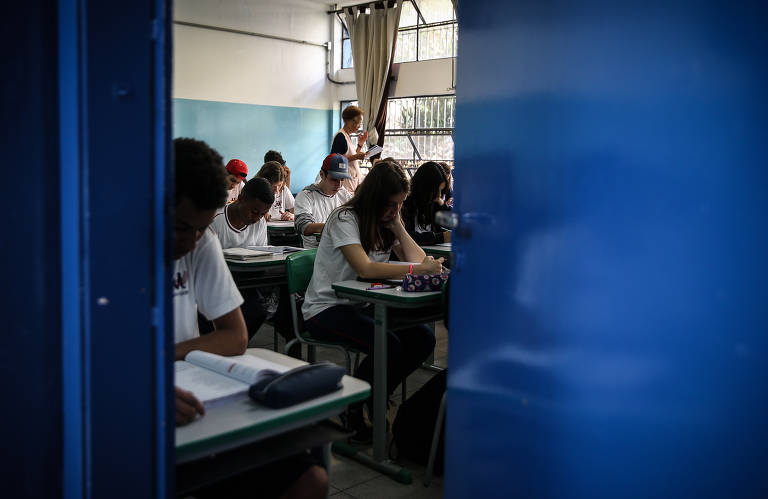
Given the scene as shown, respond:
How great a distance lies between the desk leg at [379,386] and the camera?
8.53ft

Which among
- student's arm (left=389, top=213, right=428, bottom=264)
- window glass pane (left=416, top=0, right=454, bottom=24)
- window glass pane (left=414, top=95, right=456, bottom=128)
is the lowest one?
student's arm (left=389, top=213, right=428, bottom=264)

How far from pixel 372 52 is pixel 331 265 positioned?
7.05m

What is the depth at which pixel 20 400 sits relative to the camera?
868 mm

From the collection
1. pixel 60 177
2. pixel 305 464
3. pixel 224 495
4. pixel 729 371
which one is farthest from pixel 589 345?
pixel 60 177

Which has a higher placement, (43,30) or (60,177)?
(43,30)

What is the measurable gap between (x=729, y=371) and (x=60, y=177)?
1.18 m

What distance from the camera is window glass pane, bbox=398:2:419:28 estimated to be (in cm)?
903

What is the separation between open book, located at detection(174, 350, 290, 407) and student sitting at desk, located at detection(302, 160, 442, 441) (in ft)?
4.30

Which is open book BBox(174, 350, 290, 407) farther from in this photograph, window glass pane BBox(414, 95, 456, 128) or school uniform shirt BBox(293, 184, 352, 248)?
window glass pane BBox(414, 95, 456, 128)

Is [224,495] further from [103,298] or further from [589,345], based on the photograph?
[589,345]

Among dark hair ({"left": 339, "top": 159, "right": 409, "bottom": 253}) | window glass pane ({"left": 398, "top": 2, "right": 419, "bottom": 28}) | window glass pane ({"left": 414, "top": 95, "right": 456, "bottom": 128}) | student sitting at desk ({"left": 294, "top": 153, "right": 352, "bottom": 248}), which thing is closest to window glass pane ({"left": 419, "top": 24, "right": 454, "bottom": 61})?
window glass pane ({"left": 398, "top": 2, "right": 419, "bottom": 28})

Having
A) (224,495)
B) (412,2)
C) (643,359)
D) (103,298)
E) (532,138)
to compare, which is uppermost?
(412,2)

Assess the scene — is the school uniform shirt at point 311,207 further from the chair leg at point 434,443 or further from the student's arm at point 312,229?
the chair leg at point 434,443

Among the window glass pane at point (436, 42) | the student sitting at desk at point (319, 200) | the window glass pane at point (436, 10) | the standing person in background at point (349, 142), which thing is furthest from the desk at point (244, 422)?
the window glass pane at point (436, 10)
